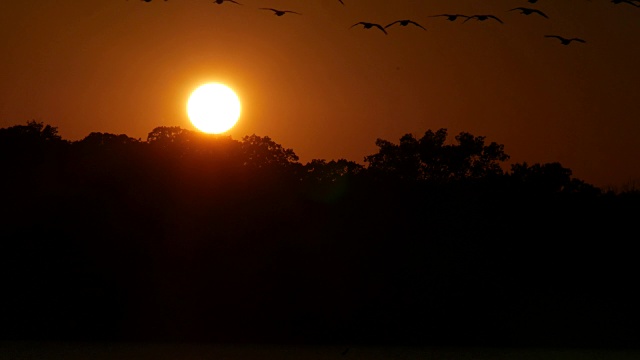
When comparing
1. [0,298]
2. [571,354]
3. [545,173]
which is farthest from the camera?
[545,173]

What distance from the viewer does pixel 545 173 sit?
2358 centimetres

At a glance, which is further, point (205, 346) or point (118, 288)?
point (118, 288)

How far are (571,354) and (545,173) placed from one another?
26.5 ft

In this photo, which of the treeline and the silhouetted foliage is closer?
the treeline

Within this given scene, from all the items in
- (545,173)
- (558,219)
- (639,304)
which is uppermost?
(545,173)

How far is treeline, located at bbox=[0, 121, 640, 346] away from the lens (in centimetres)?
1814

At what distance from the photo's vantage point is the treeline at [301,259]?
18141 mm

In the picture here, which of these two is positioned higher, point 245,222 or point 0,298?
point 245,222

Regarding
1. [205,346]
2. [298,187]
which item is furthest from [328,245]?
[205,346]

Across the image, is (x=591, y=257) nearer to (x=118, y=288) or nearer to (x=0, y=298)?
(x=118, y=288)

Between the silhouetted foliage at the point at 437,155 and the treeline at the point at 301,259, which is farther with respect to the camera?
the silhouetted foliage at the point at 437,155

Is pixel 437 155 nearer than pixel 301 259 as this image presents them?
No

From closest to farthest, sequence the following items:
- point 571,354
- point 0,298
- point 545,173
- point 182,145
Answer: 1. point 571,354
2. point 0,298
3. point 182,145
4. point 545,173

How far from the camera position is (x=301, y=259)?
731 inches
